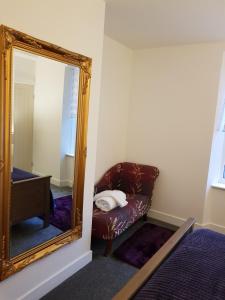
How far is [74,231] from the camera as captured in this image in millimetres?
2115

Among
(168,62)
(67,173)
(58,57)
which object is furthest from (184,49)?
(67,173)

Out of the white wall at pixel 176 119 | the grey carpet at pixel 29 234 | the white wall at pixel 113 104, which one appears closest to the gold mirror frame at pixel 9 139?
the grey carpet at pixel 29 234

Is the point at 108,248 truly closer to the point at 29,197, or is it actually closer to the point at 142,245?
the point at 142,245

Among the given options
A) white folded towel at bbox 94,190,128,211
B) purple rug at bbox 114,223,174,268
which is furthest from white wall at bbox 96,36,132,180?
purple rug at bbox 114,223,174,268

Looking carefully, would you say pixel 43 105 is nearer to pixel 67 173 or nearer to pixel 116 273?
pixel 67 173

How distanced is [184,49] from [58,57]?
190cm

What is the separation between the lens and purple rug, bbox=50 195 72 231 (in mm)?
2020

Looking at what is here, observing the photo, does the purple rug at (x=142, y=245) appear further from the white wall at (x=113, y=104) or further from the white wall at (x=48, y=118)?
the white wall at (x=48, y=118)

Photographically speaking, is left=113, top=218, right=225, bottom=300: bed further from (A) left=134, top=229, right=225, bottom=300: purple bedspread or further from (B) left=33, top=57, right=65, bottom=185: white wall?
(B) left=33, top=57, right=65, bottom=185: white wall

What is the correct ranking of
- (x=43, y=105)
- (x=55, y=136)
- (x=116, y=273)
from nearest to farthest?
1. (x=43, y=105)
2. (x=55, y=136)
3. (x=116, y=273)

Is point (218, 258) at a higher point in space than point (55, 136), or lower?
lower

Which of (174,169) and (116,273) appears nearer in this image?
(116,273)

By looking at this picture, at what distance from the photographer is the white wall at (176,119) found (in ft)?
9.70

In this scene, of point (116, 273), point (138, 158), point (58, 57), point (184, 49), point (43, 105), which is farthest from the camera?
point (138, 158)
